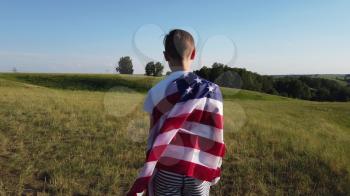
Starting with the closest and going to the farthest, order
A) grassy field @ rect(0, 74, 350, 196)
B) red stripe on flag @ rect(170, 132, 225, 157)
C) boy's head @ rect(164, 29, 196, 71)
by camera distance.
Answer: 1. boy's head @ rect(164, 29, 196, 71)
2. red stripe on flag @ rect(170, 132, 225, 157)
3. grassy field @ rect(0, 74, 350, 196)

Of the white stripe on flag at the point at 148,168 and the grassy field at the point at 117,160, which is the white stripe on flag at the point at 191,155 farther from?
the grassy field at the point at 117,160

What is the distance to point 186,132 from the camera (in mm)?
3639

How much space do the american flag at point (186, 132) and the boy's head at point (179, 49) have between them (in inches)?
4.7

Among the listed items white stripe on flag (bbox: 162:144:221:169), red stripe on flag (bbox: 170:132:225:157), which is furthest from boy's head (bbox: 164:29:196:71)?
white stripe on flag (bbox: 162:144:221:169)

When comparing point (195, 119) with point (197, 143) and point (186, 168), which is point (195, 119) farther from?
point (186, 168)

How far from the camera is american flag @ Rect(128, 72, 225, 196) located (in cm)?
355

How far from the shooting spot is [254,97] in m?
67.7

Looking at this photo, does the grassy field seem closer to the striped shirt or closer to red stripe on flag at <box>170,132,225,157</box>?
red stripe on flag at <box>170,132,225,157</box>

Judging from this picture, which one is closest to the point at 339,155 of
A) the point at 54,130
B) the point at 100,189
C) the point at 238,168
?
the point at 238,168

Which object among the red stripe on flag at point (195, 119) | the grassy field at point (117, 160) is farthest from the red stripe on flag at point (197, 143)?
the grassy field at point (117, 160)

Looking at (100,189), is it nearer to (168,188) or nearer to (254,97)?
(168,188)

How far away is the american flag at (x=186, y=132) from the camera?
3555 millimetres

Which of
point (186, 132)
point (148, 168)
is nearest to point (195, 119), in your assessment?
point (186, 132)

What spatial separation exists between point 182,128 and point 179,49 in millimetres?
731
